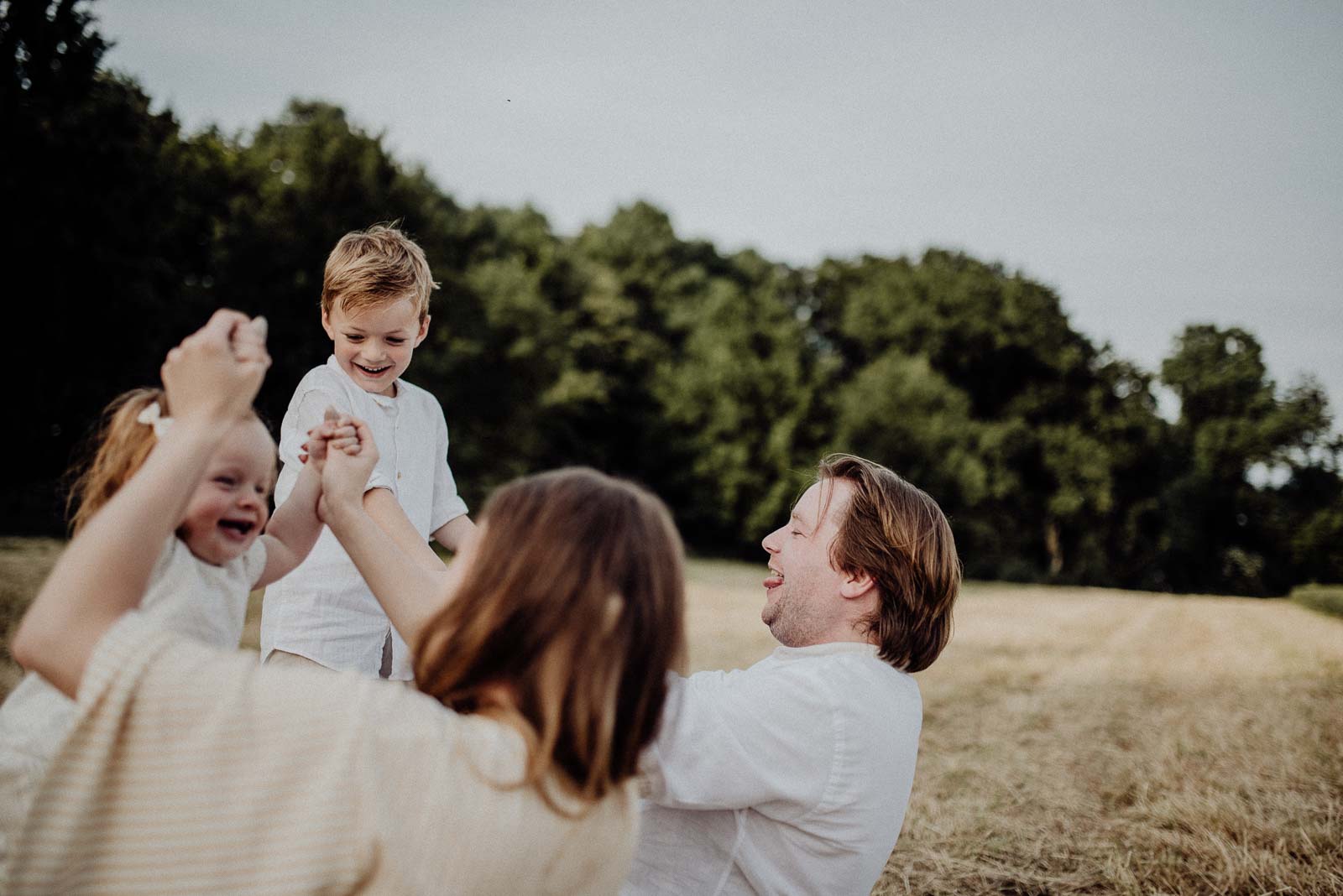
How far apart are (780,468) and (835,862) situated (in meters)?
32.3

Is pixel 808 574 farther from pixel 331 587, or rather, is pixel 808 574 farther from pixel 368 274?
pixel 368 274

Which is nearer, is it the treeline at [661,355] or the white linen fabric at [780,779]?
the white linen fabric at [780,779]

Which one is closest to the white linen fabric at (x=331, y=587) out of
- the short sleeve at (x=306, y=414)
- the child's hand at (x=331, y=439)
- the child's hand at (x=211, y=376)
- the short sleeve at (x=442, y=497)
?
the short sleeve at (x=306, y=414)

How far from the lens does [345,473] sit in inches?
71.6

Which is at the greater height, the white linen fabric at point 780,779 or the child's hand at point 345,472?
the child's hand at point 345,472

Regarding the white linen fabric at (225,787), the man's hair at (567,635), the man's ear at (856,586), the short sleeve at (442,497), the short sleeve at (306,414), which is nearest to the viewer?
the white linen fabric at (225,787)

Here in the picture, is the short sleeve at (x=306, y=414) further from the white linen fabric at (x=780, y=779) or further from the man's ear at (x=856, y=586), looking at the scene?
the man's ear at (x=856, y=586)

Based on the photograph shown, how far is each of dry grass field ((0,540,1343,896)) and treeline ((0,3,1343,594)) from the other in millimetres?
4919

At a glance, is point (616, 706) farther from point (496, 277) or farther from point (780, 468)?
point (780, 468)

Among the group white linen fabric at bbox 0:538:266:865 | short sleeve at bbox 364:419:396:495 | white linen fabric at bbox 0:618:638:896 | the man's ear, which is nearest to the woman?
white linen fabric at bbox 0:618:638:896

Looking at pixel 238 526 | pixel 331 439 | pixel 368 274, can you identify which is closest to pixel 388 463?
pixel 368 274

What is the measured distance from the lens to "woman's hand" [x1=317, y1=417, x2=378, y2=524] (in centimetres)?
180

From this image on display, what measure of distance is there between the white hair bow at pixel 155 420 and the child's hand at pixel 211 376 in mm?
156

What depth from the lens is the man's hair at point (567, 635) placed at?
51.6 inches
